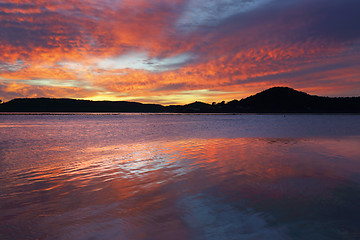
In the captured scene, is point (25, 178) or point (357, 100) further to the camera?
point (357, 100)

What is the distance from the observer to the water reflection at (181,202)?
5.20 m

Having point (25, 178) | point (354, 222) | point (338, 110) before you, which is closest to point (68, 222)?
point (25, 178)

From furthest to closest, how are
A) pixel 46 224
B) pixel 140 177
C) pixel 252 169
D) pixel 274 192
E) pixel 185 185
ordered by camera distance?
pixel 252 169
pixel 140 177
pixel 185 185
pixel 274 192
pixel 46 224

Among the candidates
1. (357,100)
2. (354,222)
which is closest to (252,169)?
(354,222)

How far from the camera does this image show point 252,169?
1116 cm

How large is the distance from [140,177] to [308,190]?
6697mm

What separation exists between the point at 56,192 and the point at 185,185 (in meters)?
Result: 4.72

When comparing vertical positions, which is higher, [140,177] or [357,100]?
[357,100]

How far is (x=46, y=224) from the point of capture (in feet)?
17.8

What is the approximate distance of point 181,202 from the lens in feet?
22.7

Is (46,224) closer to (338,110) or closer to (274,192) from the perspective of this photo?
(274,192)

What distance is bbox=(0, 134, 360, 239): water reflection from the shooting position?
5.20 m

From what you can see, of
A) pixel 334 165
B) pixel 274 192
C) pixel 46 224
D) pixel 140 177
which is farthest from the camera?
pixel 334 165

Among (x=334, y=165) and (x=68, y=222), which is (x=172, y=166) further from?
(x=334, y=165)
